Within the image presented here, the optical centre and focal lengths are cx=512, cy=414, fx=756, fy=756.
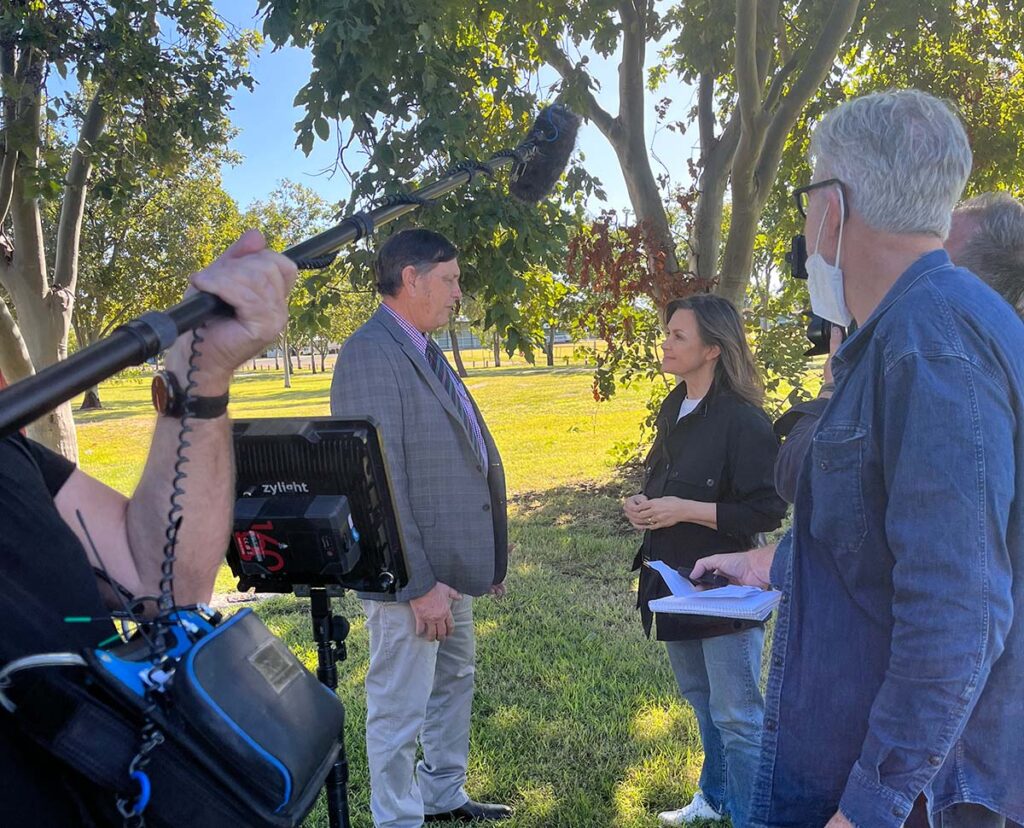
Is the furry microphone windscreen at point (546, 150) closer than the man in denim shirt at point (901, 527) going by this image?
No

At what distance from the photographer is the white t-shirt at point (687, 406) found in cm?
332

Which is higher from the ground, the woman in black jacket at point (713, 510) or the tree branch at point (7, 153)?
the tree branch at point (7, 153)

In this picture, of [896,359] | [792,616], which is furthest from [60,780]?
[896,359]

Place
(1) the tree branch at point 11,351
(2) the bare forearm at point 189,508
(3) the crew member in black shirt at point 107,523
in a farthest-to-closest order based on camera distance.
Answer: (1) the tree branch at point 11,351, (2) the bare forearm at point 189,508, (3) the crew member in black shirt at point 107,523

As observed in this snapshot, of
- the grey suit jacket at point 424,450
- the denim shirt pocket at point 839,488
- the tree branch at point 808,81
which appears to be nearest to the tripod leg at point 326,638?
the grey suit jacket at point 424,450

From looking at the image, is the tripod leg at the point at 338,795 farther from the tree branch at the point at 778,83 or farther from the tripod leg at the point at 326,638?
the tree branch at the point at 778,83

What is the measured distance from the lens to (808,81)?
6789 millimetres

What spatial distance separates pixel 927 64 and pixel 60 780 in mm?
9583

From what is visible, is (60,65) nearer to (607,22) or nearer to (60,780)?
(607,22)

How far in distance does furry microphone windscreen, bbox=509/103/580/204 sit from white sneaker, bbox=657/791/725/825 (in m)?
2.68

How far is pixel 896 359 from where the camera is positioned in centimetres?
140

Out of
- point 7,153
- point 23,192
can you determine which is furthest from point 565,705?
point 7,153

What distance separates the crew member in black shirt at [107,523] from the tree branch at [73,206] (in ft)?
21.7

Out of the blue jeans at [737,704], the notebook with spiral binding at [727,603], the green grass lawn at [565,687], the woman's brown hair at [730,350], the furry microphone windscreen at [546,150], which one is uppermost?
the furry microphone windscreen at [546,150]
